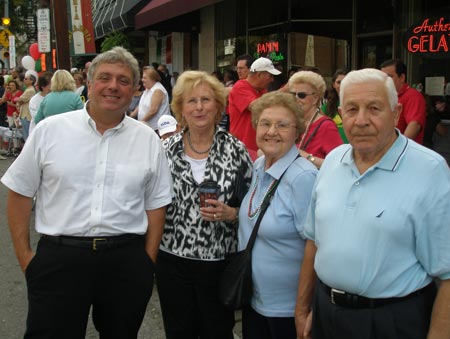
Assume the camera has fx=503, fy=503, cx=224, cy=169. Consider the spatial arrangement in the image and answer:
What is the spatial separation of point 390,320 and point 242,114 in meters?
3.03

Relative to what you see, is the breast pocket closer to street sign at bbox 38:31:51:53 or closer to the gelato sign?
the gelato sign

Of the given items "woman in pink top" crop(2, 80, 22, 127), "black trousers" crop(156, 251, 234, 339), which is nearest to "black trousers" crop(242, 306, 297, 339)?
"black trousers" crop(156, 251, 234, 339)

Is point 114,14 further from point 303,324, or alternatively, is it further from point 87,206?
point 303,324

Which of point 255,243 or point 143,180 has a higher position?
point 143,180

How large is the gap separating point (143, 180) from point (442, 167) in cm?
143

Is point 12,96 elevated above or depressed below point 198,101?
above

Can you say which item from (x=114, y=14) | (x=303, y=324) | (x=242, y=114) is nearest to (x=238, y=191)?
(x=303, y=324)

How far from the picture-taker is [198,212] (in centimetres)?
284

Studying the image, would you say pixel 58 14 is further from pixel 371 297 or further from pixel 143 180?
pixel 371 297

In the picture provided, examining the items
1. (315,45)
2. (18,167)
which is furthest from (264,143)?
(315,45)

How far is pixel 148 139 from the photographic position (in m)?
2.68

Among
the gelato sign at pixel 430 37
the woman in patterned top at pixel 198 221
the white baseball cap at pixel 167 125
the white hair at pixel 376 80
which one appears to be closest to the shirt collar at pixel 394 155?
the white hair at pixel 376 80

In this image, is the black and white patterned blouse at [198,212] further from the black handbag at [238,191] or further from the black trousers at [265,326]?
the black trousers at [265,326]

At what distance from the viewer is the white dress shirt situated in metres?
2.48
